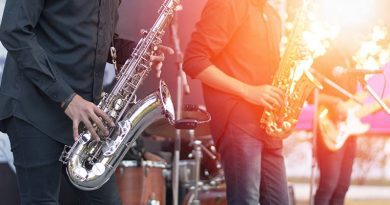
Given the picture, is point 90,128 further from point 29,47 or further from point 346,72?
point 346,72

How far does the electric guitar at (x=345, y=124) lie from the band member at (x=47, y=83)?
287 centimetres

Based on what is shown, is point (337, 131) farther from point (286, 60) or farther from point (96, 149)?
point (96, 149)

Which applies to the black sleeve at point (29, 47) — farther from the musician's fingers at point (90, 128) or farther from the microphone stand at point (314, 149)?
the microphone stand at point (314, 149)

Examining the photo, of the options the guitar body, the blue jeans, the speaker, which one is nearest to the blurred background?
the speaker

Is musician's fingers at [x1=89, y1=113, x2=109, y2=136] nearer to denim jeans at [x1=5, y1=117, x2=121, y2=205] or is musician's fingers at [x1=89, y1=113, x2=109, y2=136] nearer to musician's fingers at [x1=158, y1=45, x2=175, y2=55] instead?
denim jeans at [x1=5, y1=117, x2=121, y2=205]

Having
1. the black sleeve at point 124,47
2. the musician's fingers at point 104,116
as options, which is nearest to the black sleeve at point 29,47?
the musician's fingers at point 104,116

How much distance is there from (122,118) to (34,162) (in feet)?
1.65

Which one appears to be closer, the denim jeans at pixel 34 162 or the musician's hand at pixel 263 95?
the denim jeans at pixel 34 162

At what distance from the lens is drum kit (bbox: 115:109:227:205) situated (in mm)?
4301

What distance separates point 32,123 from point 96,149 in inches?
14.0

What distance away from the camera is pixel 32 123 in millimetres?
2320

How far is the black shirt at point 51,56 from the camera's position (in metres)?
2.26

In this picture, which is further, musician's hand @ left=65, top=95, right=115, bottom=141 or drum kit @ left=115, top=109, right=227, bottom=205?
drum kit @ left=115, top=109, right=227, bottom=205

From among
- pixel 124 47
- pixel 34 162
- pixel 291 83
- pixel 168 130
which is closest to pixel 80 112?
pixel 34 162
